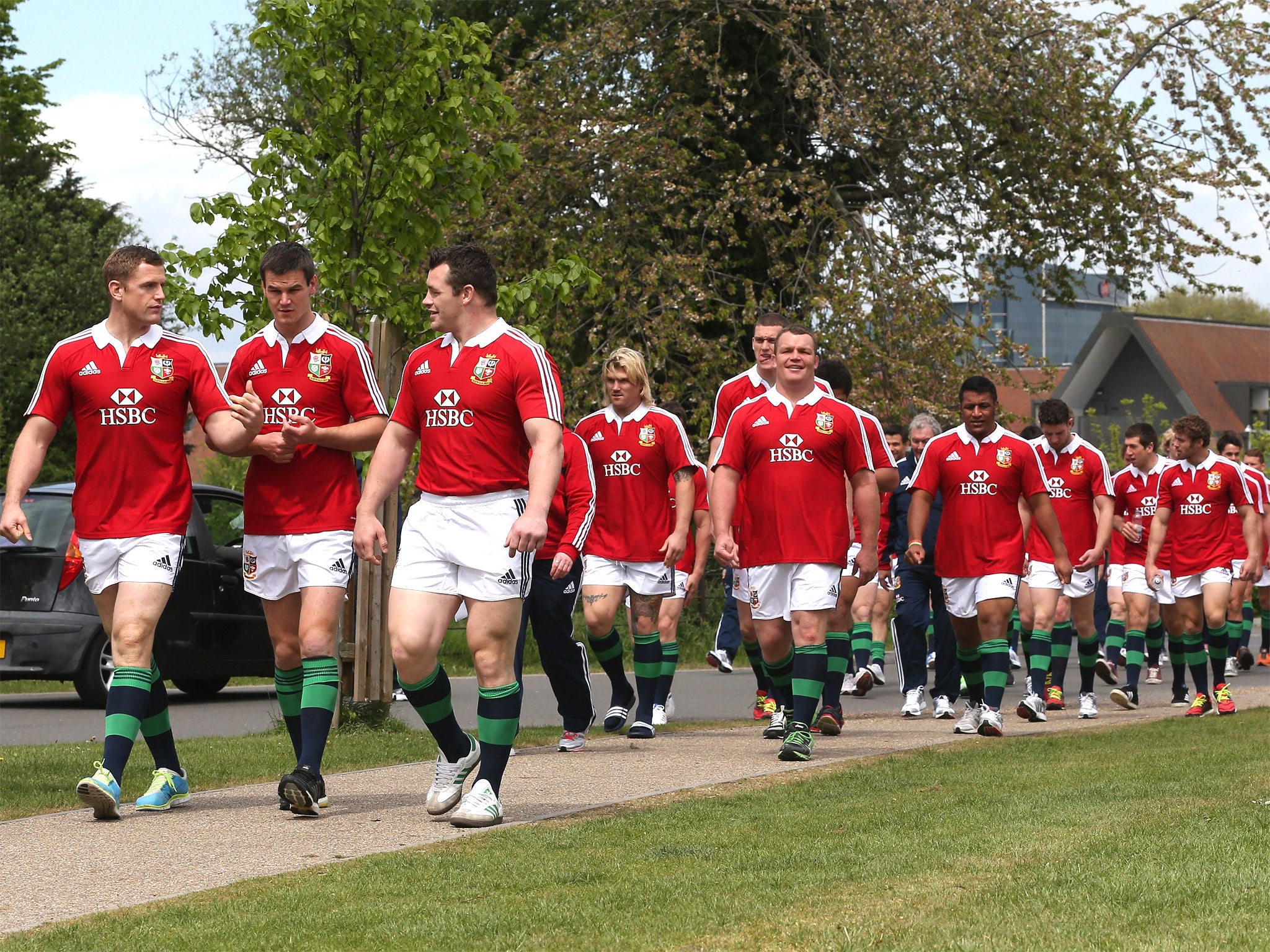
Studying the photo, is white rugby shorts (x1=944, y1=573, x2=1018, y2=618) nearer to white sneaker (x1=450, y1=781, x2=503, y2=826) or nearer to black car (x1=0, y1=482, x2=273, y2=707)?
white sneaker (x1=450, y1=781, x2=503, y2=826)

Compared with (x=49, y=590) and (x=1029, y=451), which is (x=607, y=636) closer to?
(x=1029, y=451)

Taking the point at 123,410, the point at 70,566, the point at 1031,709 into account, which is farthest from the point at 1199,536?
the point at 123,410

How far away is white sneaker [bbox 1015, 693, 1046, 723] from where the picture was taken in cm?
1227

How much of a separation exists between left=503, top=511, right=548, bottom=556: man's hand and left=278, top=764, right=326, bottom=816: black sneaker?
52.6 inches

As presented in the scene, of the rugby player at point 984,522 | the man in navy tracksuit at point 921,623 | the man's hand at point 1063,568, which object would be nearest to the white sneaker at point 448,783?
the rugby player at point 984,522

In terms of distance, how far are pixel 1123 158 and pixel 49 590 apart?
18.2 metres

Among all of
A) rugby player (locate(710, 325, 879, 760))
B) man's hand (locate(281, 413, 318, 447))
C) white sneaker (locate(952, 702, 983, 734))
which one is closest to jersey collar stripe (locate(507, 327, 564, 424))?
man's hand (locate(281, 413, 318, 447))

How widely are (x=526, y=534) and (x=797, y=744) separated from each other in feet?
10.3

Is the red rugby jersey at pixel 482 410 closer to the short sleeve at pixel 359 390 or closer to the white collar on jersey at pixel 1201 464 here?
the short sleeve at pixel 359 390

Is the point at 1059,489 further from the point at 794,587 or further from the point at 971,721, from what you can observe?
the point at 794,587

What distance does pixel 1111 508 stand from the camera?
13102 mm

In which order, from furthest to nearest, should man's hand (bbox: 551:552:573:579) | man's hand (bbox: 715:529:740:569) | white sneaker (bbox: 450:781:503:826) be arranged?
1. man's hand (bbox: 551:552:573:579)
2. man's hand (bbox: 715:529:740:569)
3. white sneaker (bbox: 450:781:503:826)

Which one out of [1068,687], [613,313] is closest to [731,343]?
[613,313]

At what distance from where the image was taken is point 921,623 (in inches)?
513
